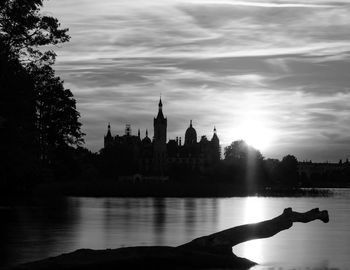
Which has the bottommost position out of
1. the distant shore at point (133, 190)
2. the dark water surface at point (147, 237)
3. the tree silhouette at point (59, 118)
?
the dark water surface at point (147, 237)

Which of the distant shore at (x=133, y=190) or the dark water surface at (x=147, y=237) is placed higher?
the distant shore at (x=133, y=190)

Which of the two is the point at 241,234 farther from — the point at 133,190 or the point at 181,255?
the point at 133,190

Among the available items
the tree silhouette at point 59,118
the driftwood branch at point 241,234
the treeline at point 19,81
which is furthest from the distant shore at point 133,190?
the driftwood branch at point 241,234

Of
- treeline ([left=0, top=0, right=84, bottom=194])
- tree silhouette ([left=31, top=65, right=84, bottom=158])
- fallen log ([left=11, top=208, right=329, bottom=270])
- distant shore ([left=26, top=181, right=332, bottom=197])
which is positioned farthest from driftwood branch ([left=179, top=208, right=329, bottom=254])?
distant shore ([left=26, top=181, right=332, bottom=197])

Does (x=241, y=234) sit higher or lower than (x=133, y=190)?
lower

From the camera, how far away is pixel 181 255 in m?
19.5

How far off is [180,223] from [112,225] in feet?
15.5

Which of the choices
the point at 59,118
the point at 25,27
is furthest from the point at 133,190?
the point at 25,27

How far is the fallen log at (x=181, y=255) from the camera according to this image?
707 inches

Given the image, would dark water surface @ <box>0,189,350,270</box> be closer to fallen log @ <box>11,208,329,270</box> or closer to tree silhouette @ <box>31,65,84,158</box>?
fallen log @ <box>11,208,329,270</box>

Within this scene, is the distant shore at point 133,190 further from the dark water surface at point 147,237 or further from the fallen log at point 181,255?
the fallen log at point 181,255

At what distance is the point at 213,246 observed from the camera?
20.5 metres

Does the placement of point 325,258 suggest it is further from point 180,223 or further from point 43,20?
point 43,20

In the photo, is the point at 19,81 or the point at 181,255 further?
the point at 19,81
